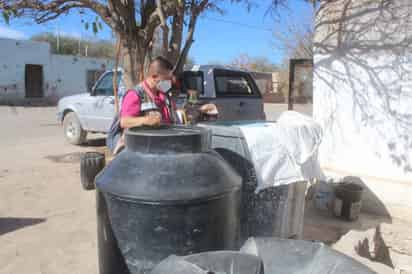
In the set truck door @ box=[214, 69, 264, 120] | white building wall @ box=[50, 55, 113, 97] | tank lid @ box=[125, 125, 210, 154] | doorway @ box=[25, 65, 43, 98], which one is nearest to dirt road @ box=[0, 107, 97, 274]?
tank lid @ box=[125, 125, 210, 154]

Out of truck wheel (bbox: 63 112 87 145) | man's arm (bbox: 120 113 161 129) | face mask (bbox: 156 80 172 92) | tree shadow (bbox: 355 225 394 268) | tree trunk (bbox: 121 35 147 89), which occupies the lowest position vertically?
tree shadow (bbox: 355 225 394 268)

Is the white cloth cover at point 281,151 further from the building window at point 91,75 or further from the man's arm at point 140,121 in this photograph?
the building window at point 91,75

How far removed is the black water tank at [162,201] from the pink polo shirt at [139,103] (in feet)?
2.90

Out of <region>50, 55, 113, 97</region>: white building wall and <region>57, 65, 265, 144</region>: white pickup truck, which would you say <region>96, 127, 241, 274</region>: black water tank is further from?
<region>50, 55, 113, 97</region>: white building wall

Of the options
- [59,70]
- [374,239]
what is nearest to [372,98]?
[374,239]

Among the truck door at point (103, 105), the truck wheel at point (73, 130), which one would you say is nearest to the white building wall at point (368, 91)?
the truck door at point (103, 105)

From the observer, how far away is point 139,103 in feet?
9.44

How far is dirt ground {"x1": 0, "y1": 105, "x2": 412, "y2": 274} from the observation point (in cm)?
334

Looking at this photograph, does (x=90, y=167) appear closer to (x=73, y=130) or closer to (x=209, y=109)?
(x=209, y=109)

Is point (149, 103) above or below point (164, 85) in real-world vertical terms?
below

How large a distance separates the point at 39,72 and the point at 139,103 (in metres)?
26.1

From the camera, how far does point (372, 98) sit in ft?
15.2

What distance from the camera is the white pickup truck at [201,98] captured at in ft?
25.3

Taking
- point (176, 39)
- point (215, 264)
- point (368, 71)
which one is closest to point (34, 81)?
point (176, 39)
